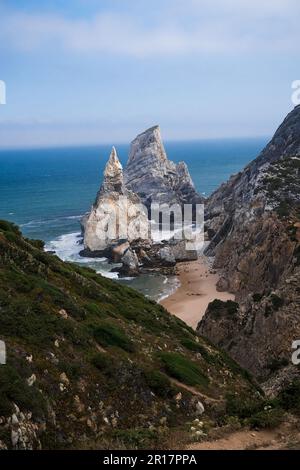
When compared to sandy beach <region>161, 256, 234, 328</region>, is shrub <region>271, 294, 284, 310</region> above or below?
above

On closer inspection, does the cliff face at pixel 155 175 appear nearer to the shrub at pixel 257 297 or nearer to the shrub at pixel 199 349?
the shrub at pixel 257 297

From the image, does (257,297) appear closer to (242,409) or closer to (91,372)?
(242,409)

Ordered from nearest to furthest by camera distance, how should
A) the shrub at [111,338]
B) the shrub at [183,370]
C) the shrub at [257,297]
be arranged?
1. the shrub at [183,370]
2. the shrub at [111,338]
3. the shrub at [257,297]

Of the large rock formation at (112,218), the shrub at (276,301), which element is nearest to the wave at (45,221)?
the large rock formation at (112,218)

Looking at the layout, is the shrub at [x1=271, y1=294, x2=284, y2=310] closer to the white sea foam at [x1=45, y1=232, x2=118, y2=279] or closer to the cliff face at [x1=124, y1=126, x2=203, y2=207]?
the white sea foam at [x1=45, y1=232, x2=118, y2=279]

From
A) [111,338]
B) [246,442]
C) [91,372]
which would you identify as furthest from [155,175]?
[246,442]

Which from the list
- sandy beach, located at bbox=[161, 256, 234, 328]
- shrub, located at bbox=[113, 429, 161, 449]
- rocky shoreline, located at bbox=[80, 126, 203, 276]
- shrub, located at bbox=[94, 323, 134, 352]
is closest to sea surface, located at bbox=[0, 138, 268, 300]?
sandy beach, located at bbox=[161, 256, 234, 328]

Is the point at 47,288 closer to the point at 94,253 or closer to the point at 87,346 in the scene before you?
the point at 87,346
